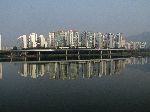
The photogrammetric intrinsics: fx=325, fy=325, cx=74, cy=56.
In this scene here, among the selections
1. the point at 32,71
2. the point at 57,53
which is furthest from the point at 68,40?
the point at 32,71

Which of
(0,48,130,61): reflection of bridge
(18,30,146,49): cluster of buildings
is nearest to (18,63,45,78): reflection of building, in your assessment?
(0,48,130,61): reflection of bridge

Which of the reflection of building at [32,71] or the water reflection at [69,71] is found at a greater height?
the water reflection at [69,71]

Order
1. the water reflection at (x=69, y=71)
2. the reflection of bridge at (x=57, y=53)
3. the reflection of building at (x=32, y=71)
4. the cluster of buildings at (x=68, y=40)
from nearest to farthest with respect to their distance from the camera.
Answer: the water reflection at (x=69, y=71) → the reflection of building at (x=32, y=71) → the reflection of bridge at (x=57, y=53) → the cluster of buildings at (x=68, y=40)

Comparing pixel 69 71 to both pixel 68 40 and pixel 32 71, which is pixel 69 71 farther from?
pixel 68 40

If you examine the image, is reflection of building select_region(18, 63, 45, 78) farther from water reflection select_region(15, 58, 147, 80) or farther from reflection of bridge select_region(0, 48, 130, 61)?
A: reflection of bridge select_region(0, 48, 130, 61)

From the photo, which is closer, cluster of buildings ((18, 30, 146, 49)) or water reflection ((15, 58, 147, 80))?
water reflection ((15, 58, 147, 80))

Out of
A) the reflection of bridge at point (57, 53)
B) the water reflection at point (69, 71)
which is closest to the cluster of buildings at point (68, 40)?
the reflection of bridge at point (57, 53)

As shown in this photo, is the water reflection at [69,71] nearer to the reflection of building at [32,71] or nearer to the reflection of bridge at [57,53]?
the reflection of building at [32,71]

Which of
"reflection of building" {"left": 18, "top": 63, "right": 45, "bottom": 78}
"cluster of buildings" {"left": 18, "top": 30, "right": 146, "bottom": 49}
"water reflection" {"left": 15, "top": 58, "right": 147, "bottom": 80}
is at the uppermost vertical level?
"cluster of buildings" {"left": 18, "top": 30, "right": 146, "bottom": 49}

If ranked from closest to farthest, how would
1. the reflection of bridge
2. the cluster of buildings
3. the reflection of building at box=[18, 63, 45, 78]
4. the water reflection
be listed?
the water reflection, the reflection of building at box=[18, 63, 45, 78], the reflection of bridge, the cluster of buildings

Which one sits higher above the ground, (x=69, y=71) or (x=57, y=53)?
(x=57, y=53)

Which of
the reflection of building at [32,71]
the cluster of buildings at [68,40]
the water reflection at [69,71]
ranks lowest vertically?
the reflection of building at [32,71]

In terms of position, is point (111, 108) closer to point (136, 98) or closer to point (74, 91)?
point (136, 98)

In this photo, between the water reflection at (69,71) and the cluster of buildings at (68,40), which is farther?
the cluster of buildings at (68,40)
